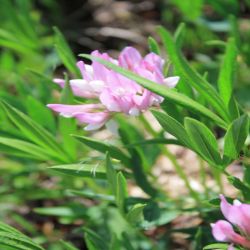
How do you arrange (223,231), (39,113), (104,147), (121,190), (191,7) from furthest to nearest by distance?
(191,7) → (39,113) → (104,147) → (121,190) → (223,231)

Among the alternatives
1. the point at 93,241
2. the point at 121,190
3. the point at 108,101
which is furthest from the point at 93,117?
the point at 93,241

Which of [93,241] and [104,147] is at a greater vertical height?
[104,147]

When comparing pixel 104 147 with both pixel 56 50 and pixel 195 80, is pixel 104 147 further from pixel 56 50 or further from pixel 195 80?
pixel 56 50

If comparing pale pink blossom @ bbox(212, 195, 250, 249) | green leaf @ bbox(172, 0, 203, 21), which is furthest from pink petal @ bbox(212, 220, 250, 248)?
green leaf @ bbox(172, 0, 203, 21)

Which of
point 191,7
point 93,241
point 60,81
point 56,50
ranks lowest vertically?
point 93,241

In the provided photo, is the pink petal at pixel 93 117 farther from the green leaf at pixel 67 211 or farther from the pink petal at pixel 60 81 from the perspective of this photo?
the green leaf at pixel 67 211

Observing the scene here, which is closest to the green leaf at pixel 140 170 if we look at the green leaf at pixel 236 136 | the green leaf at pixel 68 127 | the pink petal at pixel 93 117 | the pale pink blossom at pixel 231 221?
the green leaf at pixel 68 127
